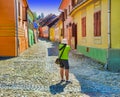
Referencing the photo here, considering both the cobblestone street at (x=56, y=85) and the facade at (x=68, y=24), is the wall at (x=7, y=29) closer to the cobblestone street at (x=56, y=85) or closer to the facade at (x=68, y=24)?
the cobblestone street at (x=56, y=85)

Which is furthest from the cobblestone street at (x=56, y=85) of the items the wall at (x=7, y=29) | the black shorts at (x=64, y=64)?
the wall at (x=7, y=29)

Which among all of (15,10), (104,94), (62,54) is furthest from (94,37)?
(104,94)

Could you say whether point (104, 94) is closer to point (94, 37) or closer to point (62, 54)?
point (62, 54)

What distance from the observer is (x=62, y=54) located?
9016mm

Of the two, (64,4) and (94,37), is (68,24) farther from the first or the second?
(94,37)

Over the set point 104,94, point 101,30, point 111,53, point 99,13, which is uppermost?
point 99,13

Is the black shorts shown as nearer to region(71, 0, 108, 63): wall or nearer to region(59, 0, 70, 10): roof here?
region(71, 0, 108, 63): wall

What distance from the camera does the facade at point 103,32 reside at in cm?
1220

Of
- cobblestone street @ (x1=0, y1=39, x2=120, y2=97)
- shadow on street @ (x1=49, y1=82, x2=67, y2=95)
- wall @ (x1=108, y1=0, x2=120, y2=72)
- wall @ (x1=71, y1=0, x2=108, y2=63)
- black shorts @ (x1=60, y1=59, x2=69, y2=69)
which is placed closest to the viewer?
cobblestone street @ (x1=0, y1=39, x2=120, y2=97)

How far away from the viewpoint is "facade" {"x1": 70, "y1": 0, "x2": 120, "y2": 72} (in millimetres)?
12195

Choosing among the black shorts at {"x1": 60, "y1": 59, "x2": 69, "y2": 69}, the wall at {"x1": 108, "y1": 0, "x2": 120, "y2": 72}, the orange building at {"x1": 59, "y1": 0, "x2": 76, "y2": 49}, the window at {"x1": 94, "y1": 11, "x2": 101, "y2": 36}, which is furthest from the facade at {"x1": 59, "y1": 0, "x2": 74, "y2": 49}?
the black shorts at {"x1": 60, "y1": 59, "x2": 69, "y2": 69}

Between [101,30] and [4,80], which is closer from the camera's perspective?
[4,80]

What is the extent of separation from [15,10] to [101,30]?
6552 millimetres

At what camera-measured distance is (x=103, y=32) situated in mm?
13531
